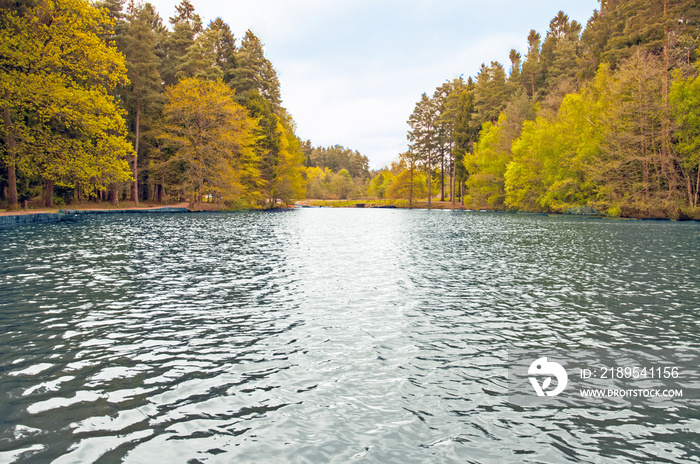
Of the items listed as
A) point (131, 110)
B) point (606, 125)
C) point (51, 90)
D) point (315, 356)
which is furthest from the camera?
point (131, 110)

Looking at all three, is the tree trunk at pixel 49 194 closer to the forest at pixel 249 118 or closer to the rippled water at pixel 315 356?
the forest at pixel 249 118

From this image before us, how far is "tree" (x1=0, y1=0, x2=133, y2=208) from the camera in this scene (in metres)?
33.3

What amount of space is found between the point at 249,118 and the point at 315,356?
5709 centimetres

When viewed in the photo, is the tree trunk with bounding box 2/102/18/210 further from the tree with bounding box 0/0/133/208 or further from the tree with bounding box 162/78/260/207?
the tree with bounding box 162/78/260/207

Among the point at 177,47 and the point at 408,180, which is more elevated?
the point at 177,47

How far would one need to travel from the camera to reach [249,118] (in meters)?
59.4

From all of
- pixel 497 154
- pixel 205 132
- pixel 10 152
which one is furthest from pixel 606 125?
pixel 10 152

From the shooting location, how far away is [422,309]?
392 inches

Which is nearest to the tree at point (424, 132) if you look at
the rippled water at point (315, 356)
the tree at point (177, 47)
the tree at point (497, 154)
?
the tree at point (497, 154)

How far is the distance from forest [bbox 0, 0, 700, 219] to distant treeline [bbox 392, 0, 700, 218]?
0.22 meters

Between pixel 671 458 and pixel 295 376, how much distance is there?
4.43 m

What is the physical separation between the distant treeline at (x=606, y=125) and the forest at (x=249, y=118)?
0.71 ft

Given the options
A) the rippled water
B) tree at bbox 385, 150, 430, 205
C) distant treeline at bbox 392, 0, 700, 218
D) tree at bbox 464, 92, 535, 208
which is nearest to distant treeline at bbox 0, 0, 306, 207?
the rippled water

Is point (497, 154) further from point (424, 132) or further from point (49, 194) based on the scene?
point (49, 194)
